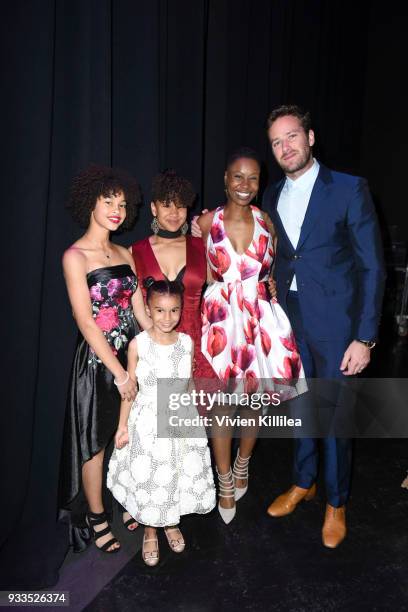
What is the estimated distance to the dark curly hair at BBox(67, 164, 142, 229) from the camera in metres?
1.78

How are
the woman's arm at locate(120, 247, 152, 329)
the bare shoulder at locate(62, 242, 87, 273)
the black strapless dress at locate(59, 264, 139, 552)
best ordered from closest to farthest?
the bare shoulder at locate(62, 242, 87, 273) → the black strapless dress at locate(59, 264, 139, 552) → the woman's arm at locate(120, 247, 152, 329)

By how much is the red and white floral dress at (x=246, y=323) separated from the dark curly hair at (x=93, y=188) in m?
0.45

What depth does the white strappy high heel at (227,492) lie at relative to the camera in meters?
2.24

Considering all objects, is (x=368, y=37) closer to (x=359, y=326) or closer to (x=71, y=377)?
(x=359, y=326)

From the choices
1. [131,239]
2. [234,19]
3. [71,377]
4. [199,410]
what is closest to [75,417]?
[71,377]

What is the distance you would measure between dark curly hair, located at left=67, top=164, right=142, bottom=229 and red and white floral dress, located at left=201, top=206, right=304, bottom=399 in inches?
17.7

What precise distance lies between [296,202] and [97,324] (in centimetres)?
95

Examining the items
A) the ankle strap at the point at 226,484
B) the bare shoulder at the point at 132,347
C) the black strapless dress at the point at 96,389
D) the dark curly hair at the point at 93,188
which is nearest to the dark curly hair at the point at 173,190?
the dark curly hair at the point at 93,188

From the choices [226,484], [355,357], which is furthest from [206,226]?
[226,484]

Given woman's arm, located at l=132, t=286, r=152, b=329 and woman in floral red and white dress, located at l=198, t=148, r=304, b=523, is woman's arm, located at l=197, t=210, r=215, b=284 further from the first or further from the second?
woman's arm, located at l=132, t=286, r=152, b=329

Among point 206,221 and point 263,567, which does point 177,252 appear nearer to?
point 206,221

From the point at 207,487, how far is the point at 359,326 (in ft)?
2.86

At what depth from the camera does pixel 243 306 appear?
207 cm

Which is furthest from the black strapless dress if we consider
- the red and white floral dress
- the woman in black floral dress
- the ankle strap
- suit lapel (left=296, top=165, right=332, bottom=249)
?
suit lapel (left=296, top=165, right=332, bottom=249)
